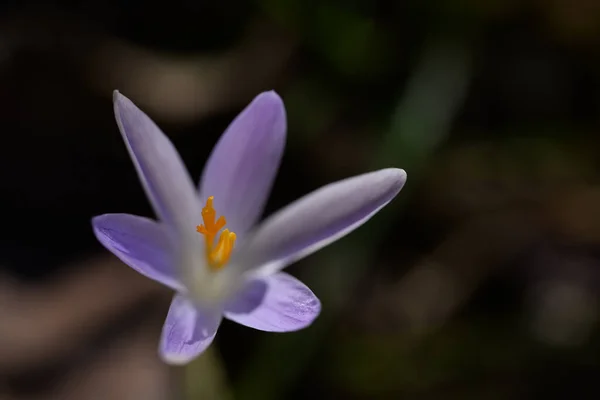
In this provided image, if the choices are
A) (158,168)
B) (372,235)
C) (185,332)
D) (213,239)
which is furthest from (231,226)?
(372,235)

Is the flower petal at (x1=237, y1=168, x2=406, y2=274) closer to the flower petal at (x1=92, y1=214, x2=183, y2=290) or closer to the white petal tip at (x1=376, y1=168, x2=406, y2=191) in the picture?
the white petal tip at (x1=376, y1=168, x2=406, y2=191)

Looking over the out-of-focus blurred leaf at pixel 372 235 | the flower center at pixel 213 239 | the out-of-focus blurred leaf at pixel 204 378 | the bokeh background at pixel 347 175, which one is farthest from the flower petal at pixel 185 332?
the out-of-focus blurred leaf at pixel 372 235

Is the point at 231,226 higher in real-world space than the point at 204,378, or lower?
higher

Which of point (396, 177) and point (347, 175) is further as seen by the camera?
point (347, 175)

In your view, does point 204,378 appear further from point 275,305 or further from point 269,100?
point 269,100

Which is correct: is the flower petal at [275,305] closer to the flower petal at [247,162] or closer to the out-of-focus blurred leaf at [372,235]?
the flower petal at [247,162]

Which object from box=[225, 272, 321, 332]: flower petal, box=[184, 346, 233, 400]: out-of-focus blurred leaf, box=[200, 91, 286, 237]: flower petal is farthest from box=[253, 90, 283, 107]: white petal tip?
box=[184, 346, 233, 400]: out-of-focus blurred leaf

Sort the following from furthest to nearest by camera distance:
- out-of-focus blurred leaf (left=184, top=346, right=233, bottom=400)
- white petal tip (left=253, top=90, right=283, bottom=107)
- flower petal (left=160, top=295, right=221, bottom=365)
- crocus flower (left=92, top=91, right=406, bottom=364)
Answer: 1. out-of-focus blurred leaf (left=184, top=346, right=233, bottom=400)
2. white petal tip (left=253, top=90, right=283, bottom=107)
3. crocus flower (left=92, top=91, right=406, bottom=364)
4. flower petal (left=160, top=295, right=221, bottom=365)
